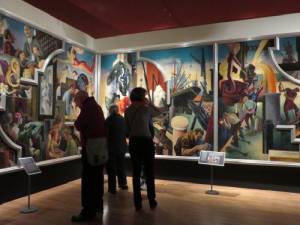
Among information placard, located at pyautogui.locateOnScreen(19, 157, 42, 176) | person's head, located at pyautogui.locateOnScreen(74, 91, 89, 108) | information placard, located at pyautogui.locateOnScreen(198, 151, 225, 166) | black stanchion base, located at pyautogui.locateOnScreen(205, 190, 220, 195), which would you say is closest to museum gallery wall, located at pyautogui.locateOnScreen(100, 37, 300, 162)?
information placard, located at pyautogui.locateOnScreen(198, 151, 225, 166)

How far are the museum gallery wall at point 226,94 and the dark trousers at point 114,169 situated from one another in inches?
43.1

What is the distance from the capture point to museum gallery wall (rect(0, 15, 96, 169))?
4.01m

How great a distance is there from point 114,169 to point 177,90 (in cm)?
191

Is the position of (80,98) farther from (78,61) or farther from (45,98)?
(78,61)

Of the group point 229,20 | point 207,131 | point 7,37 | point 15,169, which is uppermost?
point 229,20

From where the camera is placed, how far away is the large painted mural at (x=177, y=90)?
5.36 meters

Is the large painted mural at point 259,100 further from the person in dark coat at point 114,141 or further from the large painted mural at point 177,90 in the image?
the person in dark coat at point 114,141

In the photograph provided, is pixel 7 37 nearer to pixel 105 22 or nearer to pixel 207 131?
pixel 105 22

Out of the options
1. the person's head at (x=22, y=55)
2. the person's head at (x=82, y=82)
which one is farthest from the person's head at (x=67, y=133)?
the person's head at (x=22, y=55)

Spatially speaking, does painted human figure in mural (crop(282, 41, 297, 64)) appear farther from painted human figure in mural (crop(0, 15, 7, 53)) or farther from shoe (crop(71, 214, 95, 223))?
painted human figure in mural (crop(0, 15, 7, 53))

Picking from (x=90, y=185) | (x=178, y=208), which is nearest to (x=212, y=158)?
(x=178, y=208)

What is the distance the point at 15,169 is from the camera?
13.4 ft

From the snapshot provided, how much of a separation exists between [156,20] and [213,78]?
1.42 meters

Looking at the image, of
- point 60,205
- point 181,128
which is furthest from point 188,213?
point 181,128
